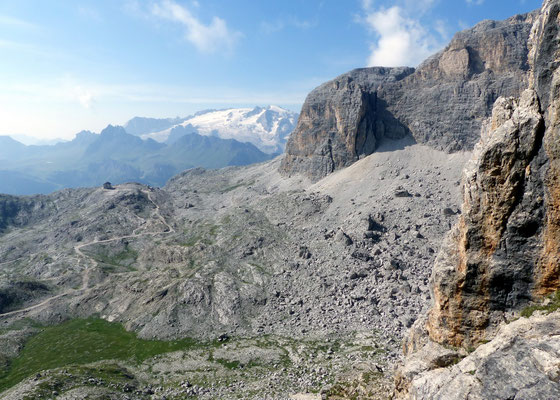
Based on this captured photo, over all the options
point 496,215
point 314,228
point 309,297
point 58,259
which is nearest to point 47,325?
point 58,259

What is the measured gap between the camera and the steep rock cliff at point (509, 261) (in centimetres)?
2062

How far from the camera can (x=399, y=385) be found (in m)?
32.2

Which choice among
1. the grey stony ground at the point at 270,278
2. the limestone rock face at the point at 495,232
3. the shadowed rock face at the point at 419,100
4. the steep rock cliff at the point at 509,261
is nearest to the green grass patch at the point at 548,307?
the steep rock cliff at the point at 509,261

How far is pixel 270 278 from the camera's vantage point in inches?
4060

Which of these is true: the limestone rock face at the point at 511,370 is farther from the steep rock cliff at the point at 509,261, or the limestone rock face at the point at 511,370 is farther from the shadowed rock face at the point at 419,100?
the shadowed rock face at the point at 419,100

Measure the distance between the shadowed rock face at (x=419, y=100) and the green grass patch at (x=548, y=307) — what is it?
128 m

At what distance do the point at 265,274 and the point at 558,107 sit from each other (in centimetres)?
9101

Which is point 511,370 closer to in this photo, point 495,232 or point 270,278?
point 495,232

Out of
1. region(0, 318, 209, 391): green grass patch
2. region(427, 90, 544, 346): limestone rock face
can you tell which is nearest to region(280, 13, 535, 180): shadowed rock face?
region(0, 318, 209, 391): green grass patch

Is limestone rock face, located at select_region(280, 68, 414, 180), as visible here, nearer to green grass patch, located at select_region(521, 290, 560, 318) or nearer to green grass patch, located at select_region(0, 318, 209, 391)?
green grass patch, located at select_region(0, 318, 209, 391)

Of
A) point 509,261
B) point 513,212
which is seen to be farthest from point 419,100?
point 509,261

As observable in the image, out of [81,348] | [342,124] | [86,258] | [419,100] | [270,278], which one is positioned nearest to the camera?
[81,348]

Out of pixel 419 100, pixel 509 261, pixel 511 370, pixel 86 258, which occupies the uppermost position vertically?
pixel 419 100

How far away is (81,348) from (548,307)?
10279 cm
